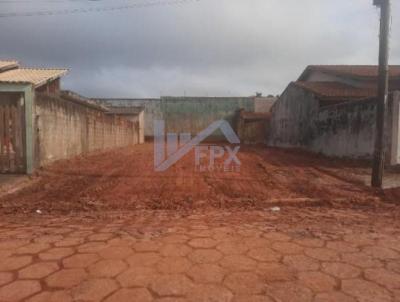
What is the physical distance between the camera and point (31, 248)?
2.71m

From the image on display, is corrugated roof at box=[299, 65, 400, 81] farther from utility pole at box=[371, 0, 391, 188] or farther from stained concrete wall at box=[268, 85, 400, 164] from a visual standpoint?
utility pole at box=[371, 0, 391, 188]

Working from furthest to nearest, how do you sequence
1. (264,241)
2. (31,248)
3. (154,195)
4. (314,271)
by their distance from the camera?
(154,195)
(264,241)
(31,248)
(314,271)

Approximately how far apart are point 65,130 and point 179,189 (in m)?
5.37

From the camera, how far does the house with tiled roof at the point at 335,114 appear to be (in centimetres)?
936

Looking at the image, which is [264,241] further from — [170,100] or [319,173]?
[170,100]

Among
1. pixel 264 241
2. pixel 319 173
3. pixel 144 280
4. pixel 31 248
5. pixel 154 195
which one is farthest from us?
pixel 319 173

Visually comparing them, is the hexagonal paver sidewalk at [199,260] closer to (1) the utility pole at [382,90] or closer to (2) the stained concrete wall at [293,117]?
(1) the utility pole at [382,90]

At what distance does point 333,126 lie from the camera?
11.9 m

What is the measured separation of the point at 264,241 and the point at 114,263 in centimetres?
144

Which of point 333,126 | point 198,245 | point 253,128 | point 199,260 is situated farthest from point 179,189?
point 253,128

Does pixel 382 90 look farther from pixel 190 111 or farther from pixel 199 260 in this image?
pixel 190 111

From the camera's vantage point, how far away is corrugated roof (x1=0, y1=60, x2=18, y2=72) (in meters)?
13.2

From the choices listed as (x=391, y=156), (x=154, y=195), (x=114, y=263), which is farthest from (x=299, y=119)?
(x=114, y=263)

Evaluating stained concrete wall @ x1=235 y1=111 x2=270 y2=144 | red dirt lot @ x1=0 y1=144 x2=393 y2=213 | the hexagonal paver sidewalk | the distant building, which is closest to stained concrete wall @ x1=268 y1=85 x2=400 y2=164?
red dirt lot @ x1=0 y1=144 x2=393 y2=213
